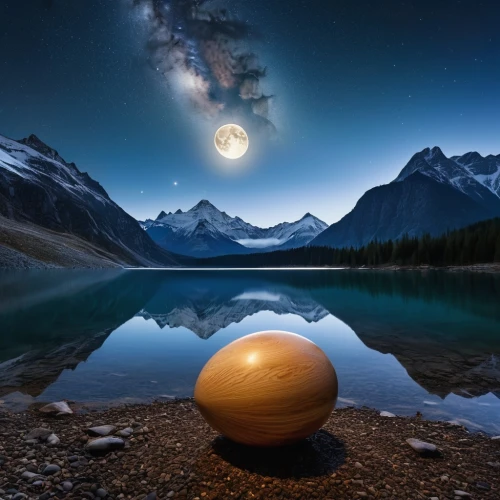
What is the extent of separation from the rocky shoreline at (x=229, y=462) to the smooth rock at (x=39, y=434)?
25mm

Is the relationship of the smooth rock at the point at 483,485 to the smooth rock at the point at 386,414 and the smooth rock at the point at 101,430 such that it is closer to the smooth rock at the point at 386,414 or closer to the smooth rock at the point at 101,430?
the smooth rock at the point at 386,414

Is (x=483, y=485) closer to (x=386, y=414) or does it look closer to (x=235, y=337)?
(x=386, y=414)

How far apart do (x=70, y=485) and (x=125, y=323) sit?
22.8m

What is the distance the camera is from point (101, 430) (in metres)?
8.16

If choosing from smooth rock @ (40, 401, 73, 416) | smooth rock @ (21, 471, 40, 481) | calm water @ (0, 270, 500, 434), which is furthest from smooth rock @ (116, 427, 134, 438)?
calm water @ (0, 270, 500, 434)

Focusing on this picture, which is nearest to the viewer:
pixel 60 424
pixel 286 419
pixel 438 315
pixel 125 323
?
pixel 286 419

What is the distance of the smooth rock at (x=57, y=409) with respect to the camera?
9.71 m

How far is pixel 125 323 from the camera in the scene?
27656 millimetres

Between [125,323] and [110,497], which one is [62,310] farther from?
[110,497]

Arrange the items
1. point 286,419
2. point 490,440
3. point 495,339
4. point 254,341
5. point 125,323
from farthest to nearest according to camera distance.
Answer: point 125,323
point 495,339
point 490,440
point 254,341
point 286,419

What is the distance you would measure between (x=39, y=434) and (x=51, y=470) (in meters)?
2.00

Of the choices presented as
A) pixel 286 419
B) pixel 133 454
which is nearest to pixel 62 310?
pixel 133 454

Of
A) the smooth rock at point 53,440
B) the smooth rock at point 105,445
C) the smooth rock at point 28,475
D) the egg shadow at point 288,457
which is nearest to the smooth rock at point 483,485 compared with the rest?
the egg shadow at point 288,457

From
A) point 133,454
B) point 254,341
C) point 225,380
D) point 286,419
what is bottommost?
point 133,454
